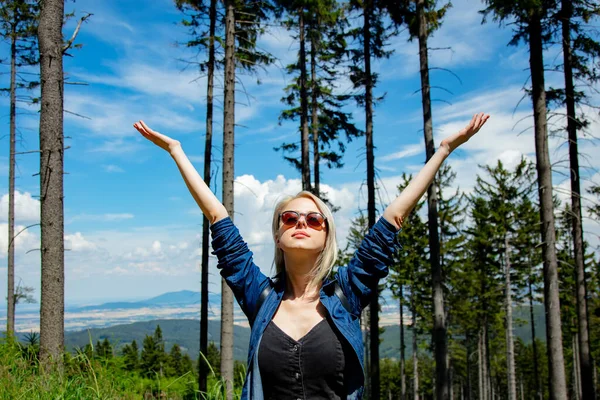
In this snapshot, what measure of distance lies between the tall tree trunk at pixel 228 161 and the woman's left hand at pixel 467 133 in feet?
24.7

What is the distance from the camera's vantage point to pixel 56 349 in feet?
21.0

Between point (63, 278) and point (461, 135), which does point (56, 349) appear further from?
point (461, 135)

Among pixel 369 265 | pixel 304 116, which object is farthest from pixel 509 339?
pixel 369 265

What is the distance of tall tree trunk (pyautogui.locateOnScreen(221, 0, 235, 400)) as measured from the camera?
9.85m

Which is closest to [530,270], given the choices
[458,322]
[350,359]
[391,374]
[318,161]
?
[458,322]

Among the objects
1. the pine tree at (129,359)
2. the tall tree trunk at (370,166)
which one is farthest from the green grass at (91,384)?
the tall tree trunk at (370,166)

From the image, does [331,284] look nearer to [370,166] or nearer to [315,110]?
[370,166]

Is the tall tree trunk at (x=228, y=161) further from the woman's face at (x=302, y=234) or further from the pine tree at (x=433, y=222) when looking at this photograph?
the woman's face at (x=302, y=234)

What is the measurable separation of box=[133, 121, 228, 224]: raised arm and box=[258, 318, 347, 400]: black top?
726 mm

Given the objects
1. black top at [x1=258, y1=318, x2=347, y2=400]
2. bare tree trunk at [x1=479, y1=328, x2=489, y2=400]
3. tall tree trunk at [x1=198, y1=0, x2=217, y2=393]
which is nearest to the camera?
black top at [x1=258, y1=318, x2=347, y2=400]

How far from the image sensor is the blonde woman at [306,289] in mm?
2062

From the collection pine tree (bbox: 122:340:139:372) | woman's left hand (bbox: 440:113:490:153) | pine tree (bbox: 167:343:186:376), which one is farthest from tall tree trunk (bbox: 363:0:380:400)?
pine tree (bbox: 167:343:186:376)

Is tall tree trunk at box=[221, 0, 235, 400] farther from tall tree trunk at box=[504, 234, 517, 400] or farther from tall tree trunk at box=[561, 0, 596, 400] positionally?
tall tree trunk at box=[504, 234, 517, 400]

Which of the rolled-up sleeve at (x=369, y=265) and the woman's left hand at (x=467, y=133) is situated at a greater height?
the woman's left hand at (x=467, y=133)
